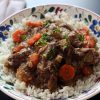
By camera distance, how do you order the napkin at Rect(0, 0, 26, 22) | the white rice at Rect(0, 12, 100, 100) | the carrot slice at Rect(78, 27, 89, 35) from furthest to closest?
the napkin at Rect(0, 0, 26, 22), the carrot slice at Rect(78, 27, 89, 35), the white rice at Rect(0, 12, 100, 100)

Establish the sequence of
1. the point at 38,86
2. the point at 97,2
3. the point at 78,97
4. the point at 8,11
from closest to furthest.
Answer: the point at 78,97 < the point at 38,86 < the point at 8,11 < the point at 97,2

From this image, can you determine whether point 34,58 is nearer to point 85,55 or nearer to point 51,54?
point 51,54

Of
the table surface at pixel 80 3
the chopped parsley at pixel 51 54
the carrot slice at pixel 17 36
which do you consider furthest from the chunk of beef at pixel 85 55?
the table surface at pixel 80 3

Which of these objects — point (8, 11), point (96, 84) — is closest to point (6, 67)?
point (96, 84)

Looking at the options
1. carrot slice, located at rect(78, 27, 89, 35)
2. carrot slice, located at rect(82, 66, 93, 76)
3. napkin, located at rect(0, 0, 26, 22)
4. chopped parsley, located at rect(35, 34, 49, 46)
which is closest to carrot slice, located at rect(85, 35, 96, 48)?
carrot slice, located at rect(78, 27, 89, 35)

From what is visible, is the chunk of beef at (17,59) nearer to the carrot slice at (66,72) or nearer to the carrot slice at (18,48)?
the carrot slice at (18,48)

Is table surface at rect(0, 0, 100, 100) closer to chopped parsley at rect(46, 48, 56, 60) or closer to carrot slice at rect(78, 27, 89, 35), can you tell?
carrot slice at rect(78, 27, 89, 35)

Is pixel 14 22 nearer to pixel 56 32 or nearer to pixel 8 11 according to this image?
pixel 8 11
